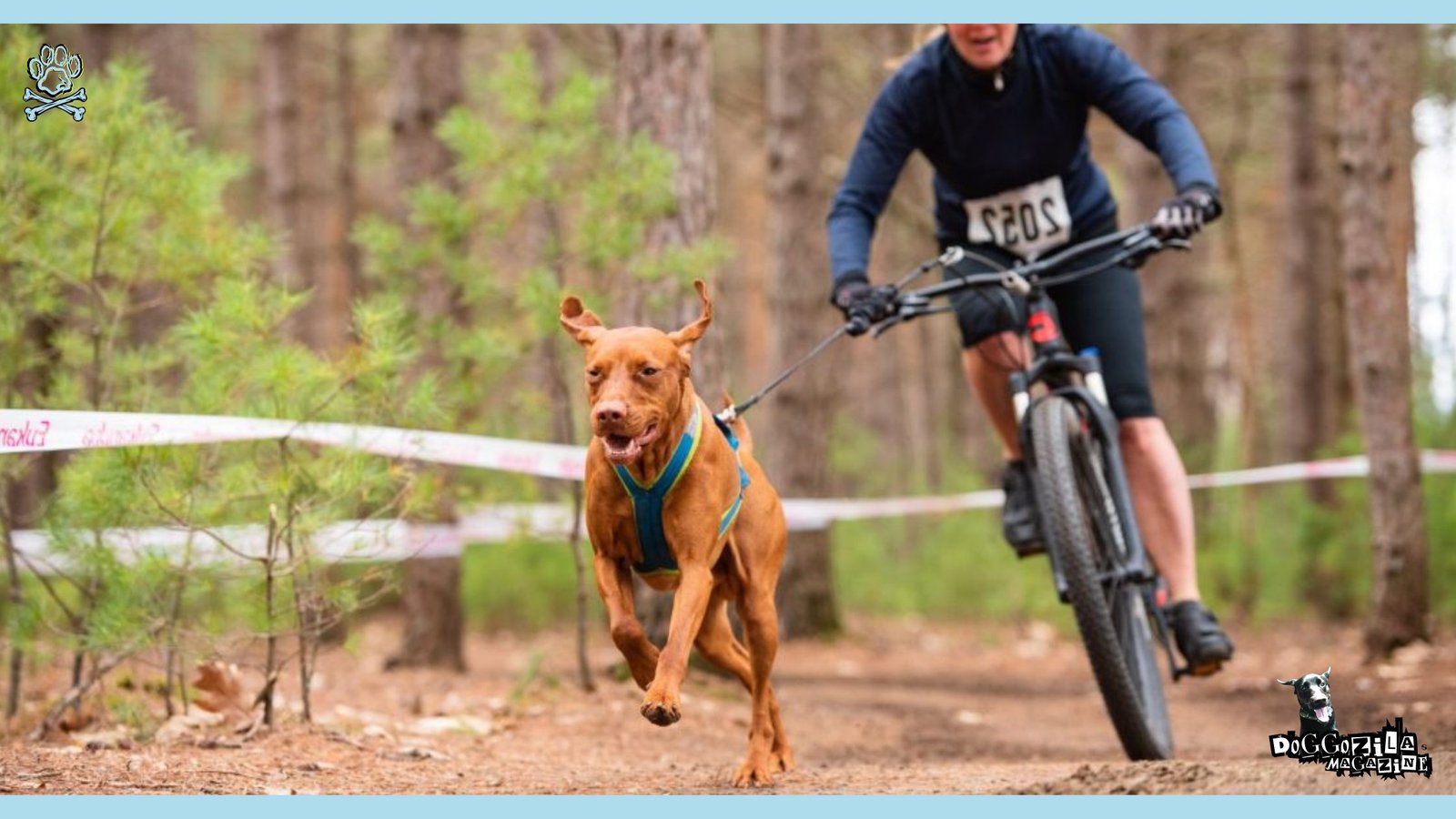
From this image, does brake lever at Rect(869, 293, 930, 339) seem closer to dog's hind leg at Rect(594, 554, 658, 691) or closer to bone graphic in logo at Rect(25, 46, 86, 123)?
dog's hind leg at Rect(594, 554, 658, 691)

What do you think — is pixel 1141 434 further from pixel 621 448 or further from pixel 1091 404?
pixel 621 448

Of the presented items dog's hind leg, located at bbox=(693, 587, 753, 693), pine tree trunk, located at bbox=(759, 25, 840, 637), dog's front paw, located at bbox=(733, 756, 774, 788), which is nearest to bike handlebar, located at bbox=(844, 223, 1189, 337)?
dog's hind leg, located at bbox=(693, 587, 753, 693)

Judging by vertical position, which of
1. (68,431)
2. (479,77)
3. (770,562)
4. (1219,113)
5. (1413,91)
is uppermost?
(1219,113)

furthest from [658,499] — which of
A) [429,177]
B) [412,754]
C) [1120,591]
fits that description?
[429,177]

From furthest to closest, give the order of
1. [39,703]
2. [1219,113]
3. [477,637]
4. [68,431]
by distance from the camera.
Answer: [1219,113]
[477,637]
[39,703]
[68,431]

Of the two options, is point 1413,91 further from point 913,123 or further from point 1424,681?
point 913,123

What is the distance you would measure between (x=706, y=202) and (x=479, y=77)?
1.45 meters

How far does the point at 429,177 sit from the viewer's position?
35.5ft

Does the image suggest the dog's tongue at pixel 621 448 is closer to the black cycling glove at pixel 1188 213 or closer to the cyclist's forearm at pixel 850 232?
the cyclist's forearm at pixel 850 232

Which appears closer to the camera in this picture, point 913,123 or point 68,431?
point 68,431

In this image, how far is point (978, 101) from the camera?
5832 mm

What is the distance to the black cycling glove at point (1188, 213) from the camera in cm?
532

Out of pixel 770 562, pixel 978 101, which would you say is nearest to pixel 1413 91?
pixel 978 101

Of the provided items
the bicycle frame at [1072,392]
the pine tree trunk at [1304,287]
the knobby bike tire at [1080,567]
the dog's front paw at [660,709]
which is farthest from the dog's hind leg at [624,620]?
the pine tree trunk at [1304,287]
